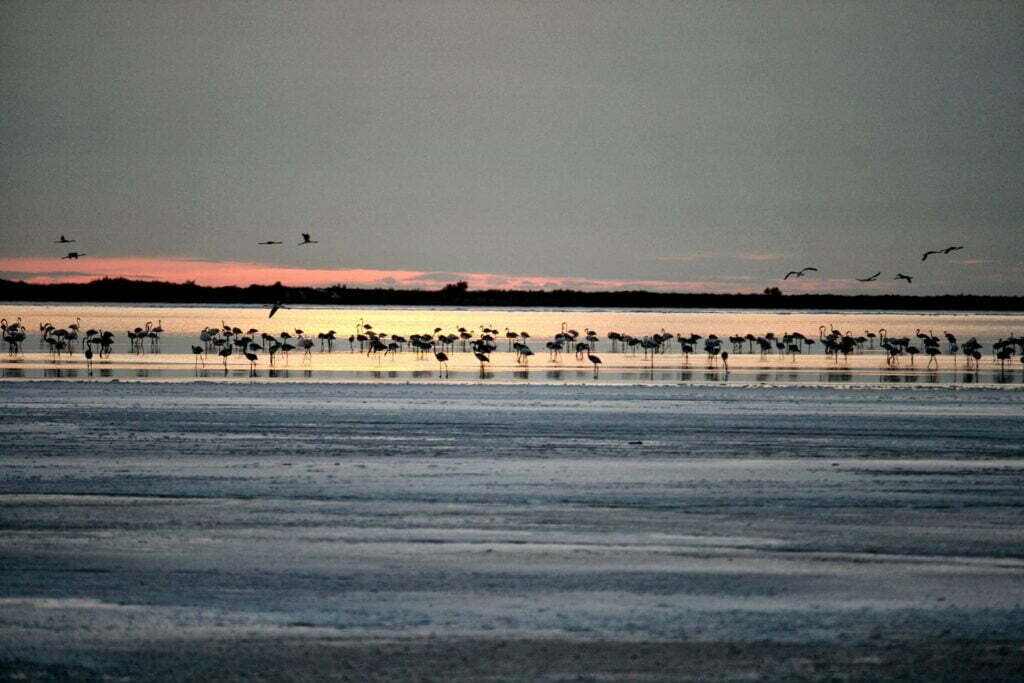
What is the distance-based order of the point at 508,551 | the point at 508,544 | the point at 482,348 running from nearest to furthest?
the point at 508,551, the point at 508,544, the point at 482,348

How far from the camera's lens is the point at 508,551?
975cm

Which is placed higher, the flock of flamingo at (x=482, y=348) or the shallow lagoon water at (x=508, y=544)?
the flock of flamingo at (x=482, y=348)

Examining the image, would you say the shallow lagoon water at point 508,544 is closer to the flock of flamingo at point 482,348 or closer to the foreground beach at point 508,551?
the foreground beach at point 508,551

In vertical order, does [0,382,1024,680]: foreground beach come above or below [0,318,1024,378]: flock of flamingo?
below

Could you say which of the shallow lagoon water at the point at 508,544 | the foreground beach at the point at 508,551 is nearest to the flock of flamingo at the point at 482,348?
the shallow lagoon water at the point at 508,544

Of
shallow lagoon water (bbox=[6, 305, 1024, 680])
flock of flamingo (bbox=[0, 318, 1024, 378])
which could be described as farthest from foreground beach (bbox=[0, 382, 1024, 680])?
flock of flamingo (bbox=[0, 318, 1024, 378])

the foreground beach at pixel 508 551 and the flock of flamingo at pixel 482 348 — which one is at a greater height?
the flock of flamingo at pixel 482 348

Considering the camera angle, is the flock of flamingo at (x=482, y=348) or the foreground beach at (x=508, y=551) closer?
the foreground beach at (x=508, y=551)

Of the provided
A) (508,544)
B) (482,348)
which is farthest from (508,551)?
(482,348)

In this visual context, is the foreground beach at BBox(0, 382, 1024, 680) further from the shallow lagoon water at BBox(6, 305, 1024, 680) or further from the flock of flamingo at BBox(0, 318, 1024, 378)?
the flock of flamingo at BBox(0, 318, 1024, 378)

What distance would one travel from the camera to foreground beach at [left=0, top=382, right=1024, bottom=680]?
734cm

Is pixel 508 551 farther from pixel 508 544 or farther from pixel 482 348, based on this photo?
pixel 482 348

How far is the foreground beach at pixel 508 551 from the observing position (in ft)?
24.1

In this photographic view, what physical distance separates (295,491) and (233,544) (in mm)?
2535
